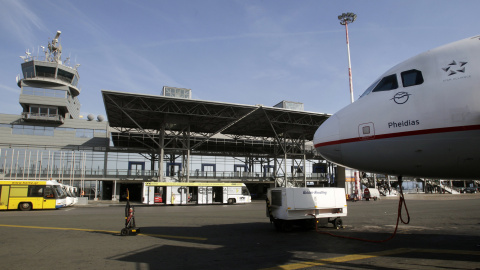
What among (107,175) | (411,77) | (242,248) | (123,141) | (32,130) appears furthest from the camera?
(123,141)

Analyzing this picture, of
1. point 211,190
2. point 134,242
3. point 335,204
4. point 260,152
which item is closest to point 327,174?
point 260,152

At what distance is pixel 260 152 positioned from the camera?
199ft

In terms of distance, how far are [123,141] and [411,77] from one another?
52.7m

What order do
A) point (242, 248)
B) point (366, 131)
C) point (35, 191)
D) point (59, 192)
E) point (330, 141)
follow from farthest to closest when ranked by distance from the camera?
point (59, 192) → point (35, 191) → point (242, 248) → point (330, 141) → point (366, 131)

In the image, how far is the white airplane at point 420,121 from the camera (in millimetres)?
5656

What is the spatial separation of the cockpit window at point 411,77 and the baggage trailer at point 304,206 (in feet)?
26.4

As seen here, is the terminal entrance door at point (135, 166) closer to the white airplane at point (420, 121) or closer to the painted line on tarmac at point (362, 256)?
the painted line on tarmac at point (362, 256)

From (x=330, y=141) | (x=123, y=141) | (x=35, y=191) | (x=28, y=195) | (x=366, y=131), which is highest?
(x=123, y=141)

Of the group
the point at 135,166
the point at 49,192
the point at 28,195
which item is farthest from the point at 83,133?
the point at 28,195

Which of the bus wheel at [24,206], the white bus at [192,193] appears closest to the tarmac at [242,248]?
the bus wheel at [24,206]

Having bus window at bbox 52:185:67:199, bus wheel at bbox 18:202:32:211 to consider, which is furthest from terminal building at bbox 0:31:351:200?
bus wheel at bbox 18:202:32:211

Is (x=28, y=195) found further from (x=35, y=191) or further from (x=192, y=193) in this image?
(x=192, y=193)

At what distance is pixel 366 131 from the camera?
21.6 feet

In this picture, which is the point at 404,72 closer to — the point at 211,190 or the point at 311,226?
the point at 311,226
